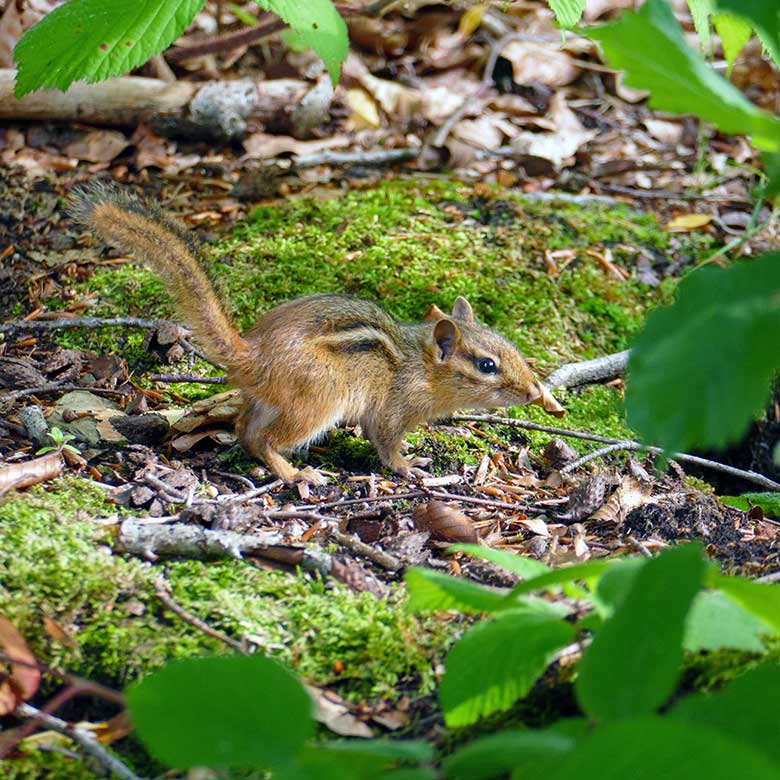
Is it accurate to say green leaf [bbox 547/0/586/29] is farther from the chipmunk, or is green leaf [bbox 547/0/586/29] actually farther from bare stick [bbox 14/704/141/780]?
bare stick [bbox 14/704/141/780]

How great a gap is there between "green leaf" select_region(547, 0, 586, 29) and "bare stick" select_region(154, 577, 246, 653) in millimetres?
2180

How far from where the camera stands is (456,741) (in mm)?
2109

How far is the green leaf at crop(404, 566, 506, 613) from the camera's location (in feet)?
6.02

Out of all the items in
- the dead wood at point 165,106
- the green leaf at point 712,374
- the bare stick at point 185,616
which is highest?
the green leaf at point 712,374

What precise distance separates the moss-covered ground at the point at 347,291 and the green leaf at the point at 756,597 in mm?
459

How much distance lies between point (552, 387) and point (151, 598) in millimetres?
2699

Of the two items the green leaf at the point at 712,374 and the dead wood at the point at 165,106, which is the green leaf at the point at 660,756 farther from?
the dead wood at the point at 165,106

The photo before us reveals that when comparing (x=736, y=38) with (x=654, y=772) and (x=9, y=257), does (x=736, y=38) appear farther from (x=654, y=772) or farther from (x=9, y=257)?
(x=9, y=257)

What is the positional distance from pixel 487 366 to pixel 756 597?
2863 millimetres

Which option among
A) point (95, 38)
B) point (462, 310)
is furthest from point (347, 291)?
point (95, 38)

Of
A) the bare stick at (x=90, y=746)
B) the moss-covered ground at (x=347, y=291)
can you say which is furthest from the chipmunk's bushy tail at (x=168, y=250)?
the bare stick at (x=90, y=746)

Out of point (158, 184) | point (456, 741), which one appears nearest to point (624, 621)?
point (456, 741)

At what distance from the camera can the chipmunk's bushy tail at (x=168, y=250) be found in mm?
3744

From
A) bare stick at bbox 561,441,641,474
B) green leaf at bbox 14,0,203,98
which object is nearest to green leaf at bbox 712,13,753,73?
bare stick at bbox 561,441,641,474
